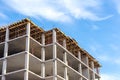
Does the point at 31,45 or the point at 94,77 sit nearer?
the point at 31,45

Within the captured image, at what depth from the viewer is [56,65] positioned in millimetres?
54875

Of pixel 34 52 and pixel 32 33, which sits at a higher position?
pixel 32 33

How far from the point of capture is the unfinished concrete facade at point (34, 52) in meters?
53.3

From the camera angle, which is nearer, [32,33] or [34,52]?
[32,33]

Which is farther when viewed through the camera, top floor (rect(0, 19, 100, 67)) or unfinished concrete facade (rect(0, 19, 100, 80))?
top floor (rect(0, 19, 100, 67))

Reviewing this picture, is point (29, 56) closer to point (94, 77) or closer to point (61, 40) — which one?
A: point (61, 40)

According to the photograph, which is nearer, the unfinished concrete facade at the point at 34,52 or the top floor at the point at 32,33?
the unfinished concrete facade at the point at 34,52

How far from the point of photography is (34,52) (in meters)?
59.8

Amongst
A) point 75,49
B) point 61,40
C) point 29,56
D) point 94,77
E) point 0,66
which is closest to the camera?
point 29,56

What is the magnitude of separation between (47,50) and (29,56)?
6.53 metres

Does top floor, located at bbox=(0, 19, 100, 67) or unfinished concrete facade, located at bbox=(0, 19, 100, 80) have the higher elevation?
top floor, located at bbox=(0, 19, 100, 67)

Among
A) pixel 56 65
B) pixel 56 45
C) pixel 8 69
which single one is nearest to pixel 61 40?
pixel 56 45

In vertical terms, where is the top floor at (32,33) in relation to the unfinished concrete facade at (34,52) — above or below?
above

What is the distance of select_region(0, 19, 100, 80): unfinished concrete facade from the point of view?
53281mm
